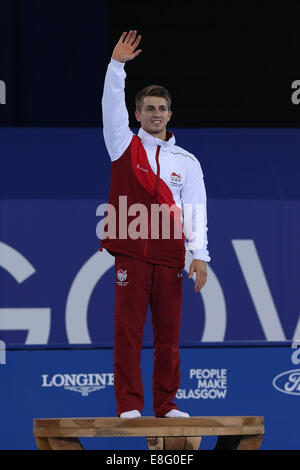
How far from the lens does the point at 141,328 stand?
412cm

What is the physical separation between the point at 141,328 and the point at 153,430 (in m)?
0.50

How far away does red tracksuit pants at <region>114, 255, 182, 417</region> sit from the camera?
4.04 m

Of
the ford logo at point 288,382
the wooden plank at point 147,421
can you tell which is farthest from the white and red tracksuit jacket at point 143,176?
the ford logo at point 288,382

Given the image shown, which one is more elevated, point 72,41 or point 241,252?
point 72,41

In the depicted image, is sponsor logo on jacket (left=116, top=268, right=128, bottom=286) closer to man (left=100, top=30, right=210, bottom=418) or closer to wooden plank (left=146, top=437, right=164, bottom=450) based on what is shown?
man (left=100, top=30, right=210, bottom=418)

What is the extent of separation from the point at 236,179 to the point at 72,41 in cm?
205

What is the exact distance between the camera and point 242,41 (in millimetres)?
7473

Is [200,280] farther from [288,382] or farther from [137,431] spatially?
[288,382]

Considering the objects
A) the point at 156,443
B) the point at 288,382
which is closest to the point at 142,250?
the point at 156,443

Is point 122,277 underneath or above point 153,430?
above

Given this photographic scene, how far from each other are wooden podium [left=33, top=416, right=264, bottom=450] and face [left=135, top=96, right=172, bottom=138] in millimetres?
1403

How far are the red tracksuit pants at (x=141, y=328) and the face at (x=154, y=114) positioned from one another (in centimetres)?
66
